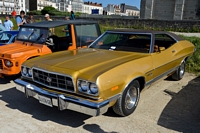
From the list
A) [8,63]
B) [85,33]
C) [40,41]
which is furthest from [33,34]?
[85,33]

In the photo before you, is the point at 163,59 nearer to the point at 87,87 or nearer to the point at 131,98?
the point at 131,98

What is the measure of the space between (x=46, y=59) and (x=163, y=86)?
10.3ft

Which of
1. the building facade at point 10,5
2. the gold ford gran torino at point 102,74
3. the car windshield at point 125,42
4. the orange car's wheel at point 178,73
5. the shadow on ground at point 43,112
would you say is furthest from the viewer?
the building facade at point 10,5

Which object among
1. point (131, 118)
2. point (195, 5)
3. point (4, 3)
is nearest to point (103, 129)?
point (131, 118)

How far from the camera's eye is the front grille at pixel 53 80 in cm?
340

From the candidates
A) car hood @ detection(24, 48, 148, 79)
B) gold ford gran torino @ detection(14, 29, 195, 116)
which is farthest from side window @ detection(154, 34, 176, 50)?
car hood @ detection(24, 48, 148, 79)

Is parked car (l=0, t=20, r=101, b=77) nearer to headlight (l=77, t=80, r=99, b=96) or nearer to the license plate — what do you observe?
the license plate

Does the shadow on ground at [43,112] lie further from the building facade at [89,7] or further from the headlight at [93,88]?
the building facade at [89,7]

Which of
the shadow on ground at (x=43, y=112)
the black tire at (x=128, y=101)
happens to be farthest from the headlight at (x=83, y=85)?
the shadow on ground at (x=43, y=112)

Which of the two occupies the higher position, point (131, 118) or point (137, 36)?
point (137, 36)

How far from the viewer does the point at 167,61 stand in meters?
4.86

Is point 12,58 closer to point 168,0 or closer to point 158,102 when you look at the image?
point 158,102

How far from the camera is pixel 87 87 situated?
10.6 feet

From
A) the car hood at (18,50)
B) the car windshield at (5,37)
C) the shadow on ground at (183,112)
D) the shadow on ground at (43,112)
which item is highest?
the car windshield at (5,37)
